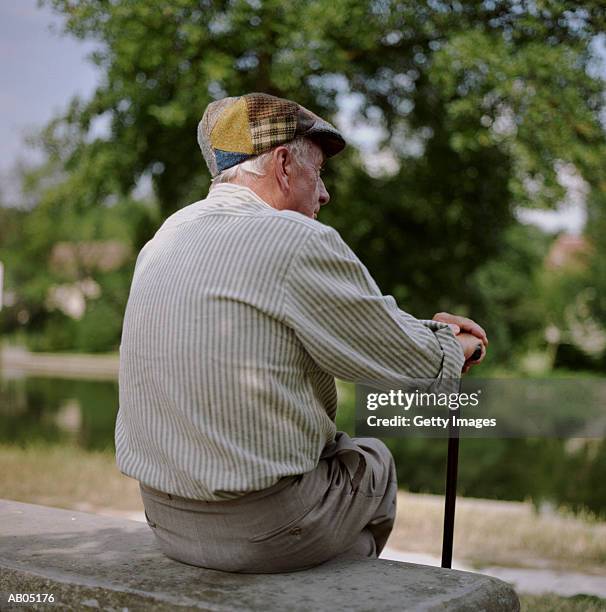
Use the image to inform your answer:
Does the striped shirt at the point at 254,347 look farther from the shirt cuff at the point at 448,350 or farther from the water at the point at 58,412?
the water at the point at 58,412

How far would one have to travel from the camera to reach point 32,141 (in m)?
10.1

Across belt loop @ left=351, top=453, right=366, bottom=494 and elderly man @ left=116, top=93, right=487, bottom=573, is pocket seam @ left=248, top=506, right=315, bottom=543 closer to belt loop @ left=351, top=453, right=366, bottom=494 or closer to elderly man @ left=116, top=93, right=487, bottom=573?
elderly man @ left=116, top=93, right=487, bottom=573

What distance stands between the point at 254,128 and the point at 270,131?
1.5 inches

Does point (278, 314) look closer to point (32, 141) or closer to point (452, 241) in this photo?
point (32, 141)

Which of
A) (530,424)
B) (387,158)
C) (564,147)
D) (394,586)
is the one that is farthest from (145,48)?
(530,424)

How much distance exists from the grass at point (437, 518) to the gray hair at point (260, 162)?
351cm

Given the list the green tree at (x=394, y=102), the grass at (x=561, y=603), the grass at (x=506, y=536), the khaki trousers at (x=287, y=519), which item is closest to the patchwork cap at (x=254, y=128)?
the khaki trousers at (x=287, y=519)

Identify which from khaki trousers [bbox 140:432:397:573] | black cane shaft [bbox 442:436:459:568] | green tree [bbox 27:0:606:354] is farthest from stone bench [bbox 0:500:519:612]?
green tree [bbox 27:0:606:354]

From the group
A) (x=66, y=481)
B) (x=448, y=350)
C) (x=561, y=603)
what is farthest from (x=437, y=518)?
(x=448, y=350)

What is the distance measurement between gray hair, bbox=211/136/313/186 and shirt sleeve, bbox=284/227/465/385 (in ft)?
0.93

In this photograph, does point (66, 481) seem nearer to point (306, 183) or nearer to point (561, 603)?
point (561, 603)

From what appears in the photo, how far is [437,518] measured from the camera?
6090 millimetres

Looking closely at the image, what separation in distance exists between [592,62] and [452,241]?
3.92 metres

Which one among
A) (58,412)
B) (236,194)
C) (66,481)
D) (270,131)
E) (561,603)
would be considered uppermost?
(270,131)
